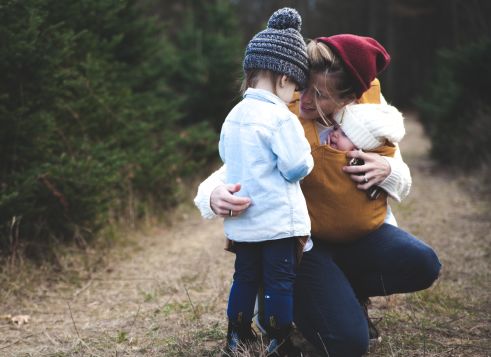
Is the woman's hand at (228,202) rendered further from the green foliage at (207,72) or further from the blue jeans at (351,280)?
the green foliage at (207,72)

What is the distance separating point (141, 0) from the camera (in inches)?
244

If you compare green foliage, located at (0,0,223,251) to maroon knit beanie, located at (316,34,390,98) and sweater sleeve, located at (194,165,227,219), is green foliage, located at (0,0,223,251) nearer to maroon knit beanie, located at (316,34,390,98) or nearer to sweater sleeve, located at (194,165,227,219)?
sweater sleeve, located at (194,165,227,219)

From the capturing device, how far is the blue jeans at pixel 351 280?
2.43 metres

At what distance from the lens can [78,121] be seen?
4.77 metres

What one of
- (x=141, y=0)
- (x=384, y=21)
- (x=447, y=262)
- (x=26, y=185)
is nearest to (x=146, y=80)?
(x=141, y=0)

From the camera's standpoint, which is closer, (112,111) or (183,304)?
(183,304)

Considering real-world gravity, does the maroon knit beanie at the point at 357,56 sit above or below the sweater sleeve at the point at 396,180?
above

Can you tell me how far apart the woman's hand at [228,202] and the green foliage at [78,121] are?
70.1 inches

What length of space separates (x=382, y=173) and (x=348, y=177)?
0.54ft

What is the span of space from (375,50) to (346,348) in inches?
55.0

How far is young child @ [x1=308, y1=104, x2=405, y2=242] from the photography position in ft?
8.42

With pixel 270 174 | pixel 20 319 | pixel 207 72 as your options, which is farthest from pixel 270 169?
pixel 207 72

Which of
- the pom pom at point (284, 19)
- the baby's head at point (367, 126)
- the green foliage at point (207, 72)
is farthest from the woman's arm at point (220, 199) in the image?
the green foliage at point (207, 72)

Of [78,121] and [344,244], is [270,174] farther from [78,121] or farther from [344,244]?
[78,121]
